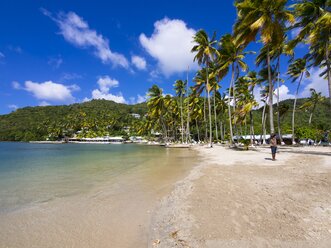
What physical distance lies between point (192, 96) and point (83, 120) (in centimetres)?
8912

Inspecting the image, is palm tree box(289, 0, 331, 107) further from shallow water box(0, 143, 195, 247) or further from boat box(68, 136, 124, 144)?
boat box(68, 136, 124, 144)

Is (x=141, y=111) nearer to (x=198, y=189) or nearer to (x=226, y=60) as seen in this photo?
(x=226, y=60)

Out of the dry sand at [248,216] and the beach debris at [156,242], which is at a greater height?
the dry sand at [248,216]

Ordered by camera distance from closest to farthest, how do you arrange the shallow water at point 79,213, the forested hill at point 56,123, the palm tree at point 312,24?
the shallow water at point 79,213, the palm tree at point 312,24, the forested hill at point 56,123

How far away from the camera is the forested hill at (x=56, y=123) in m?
123

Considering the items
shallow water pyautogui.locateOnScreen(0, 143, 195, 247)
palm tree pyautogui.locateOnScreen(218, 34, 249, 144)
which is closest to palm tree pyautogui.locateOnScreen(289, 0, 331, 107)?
palm tree pyautogui.locateOnScreen(218, 34, 249, 144)

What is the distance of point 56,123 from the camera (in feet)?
424

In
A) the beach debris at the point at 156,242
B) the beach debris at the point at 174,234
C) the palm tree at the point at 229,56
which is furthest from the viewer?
the palm tree at the point at 229,56

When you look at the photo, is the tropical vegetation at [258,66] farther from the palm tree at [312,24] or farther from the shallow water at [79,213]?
the shallow water at [79,213]

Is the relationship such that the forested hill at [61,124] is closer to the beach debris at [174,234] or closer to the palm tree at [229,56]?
the palm tree at [229,56]

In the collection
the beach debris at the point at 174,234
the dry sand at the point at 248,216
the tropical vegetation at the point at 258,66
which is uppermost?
the tropical vegetation at the point at 258,66

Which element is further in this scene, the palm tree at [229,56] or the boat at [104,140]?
the boat at [104,140]

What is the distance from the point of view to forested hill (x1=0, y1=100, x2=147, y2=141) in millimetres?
A: 123306

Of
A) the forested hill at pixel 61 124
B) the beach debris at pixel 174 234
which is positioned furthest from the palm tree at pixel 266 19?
the forested hill at pixel 61 124
